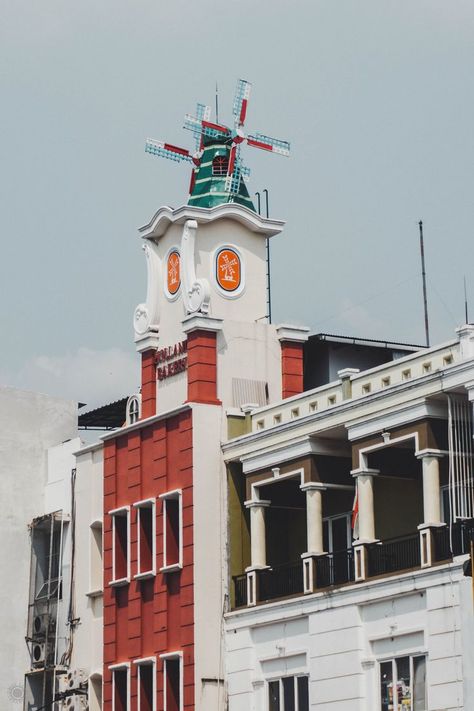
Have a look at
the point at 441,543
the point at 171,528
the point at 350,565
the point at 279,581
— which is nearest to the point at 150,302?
the point at 171,528

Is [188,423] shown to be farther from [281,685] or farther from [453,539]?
[453,539]

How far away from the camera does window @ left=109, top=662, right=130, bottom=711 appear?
53.3 m

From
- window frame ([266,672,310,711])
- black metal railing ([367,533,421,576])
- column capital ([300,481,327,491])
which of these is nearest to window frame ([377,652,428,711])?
black metal railing ([367,533,421,576])

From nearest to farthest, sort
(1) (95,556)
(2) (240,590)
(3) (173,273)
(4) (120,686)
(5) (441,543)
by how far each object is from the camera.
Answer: (5) (441,543)
(2) (240,590)
(4) (120,686)
(3) (173,273)
(1) (95,556)

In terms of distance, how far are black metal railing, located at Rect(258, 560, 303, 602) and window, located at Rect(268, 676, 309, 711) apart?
7.94 feet

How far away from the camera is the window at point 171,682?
167 ft

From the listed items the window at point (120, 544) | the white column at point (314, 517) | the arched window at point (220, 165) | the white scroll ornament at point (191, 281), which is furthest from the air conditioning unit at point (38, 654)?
the arched window at point (220, 165)

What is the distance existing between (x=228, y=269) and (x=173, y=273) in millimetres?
1826

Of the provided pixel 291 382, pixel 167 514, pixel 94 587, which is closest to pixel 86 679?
pixel 94 587

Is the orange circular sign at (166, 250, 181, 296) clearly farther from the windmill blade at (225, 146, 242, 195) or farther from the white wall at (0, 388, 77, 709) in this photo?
the white wall at (0, 388, 77, 709)

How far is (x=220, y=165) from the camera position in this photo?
183 ft

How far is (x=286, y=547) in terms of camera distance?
52.4 m

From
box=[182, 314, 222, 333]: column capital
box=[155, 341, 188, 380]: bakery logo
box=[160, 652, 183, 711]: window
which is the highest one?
box=[182, 314, 222, 333]: column capital

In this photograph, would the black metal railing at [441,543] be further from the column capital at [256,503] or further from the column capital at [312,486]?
the column capital at [256,503]
